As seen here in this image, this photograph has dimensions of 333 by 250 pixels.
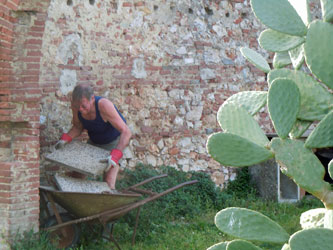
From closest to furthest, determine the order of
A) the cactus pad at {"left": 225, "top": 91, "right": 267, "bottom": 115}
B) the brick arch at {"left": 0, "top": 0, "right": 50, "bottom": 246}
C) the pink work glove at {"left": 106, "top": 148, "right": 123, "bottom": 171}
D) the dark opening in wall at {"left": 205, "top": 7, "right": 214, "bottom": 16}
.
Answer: the cactus pad at {"left": 225, "top": 91, "right": 267, "bottom": 115} → the brick arch at {"left": 0, "top": 0, "right": 50, "bottom": 246} → the pink work glove at {"left": 106, "top": 148, "right": 123, "bottom": 171} → the dark opening in wall at {"left": 205, "top": 7, "right": 214, "bottom": 16}

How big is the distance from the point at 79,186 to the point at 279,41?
4.44 meters

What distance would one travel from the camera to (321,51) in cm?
141

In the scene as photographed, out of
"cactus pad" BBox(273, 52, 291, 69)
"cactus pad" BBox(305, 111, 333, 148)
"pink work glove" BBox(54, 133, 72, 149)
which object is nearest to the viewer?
"cactus pad" BBox(305, 111, 333, 148)

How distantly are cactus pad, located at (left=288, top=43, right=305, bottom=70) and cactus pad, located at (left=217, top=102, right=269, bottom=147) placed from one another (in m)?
0.24

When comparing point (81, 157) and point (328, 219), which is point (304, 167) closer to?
point (328, 219)

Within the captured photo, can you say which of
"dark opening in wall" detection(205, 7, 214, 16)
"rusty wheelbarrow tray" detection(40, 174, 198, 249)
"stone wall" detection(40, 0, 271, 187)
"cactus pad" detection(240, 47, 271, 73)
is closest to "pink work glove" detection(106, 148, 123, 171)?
"rusty wheelbarrow tray" detection(40, 174, 198, 249)

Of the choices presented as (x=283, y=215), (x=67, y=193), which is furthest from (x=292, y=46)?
(x=283, y=215)

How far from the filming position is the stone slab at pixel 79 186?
18.7 ft

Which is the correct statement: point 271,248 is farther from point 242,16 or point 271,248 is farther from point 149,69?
point 242,16

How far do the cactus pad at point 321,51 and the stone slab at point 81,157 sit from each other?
448 centimetres

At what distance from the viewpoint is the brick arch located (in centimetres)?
513

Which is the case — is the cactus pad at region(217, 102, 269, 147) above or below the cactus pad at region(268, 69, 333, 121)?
below

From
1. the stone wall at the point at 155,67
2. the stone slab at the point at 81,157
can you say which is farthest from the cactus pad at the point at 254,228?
the stone wall at the point at 155,67

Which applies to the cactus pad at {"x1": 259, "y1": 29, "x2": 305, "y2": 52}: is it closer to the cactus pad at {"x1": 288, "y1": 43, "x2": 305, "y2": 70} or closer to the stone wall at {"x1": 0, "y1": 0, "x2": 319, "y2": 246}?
the cactus pad at {"x1": 288, "y1": 43, "x2": 305, "y2": 70}
